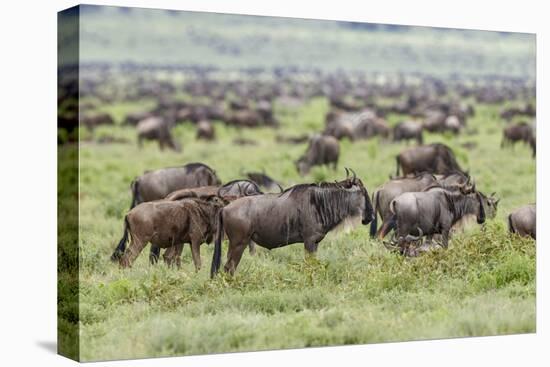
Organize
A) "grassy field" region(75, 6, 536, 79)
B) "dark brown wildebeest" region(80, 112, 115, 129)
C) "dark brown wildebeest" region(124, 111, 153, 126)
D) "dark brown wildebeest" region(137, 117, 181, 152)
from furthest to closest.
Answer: "dark brown wildebeest" region(137, 117, 181, 152), "dark brown wildebeest" region(124, 111, 153, 126), "grassy field" region(75, 6, 536, 79), "dark brown wildebeest" region(80, 112, 115, 129)

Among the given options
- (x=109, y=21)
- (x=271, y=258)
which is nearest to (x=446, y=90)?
(x=271, y=258)

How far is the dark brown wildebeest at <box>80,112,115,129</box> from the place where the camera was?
10.9m

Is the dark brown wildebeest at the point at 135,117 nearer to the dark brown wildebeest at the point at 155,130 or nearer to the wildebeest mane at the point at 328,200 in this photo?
the dark brown wildebeest at the point at 155,130

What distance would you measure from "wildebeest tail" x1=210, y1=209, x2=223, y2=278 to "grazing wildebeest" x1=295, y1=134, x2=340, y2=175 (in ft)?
4.79

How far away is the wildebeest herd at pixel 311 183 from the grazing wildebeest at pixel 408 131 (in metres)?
0.01

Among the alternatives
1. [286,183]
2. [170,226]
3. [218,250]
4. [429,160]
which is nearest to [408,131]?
[429,160]

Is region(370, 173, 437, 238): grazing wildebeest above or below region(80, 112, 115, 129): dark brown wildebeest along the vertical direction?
below

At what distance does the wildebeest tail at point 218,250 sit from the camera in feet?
37.2

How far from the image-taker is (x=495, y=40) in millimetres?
13023

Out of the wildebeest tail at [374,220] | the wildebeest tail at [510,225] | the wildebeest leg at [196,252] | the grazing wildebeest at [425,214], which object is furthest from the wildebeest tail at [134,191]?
the wildebeest tail at [510,225]

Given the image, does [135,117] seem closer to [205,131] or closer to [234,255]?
[205,131]

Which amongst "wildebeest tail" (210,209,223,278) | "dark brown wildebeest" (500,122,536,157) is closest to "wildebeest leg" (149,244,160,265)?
"wildebeest tail" (210,209,223,278)

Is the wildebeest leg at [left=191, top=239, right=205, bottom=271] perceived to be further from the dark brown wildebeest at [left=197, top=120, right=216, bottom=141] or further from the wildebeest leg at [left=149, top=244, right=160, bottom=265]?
the dark brown wildebeest at [left=197, top=120, right=216, bottom=141]

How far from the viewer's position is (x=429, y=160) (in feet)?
43.0
